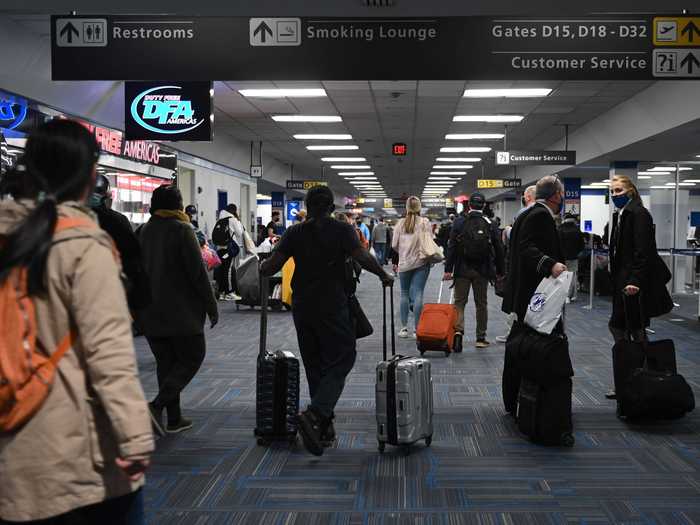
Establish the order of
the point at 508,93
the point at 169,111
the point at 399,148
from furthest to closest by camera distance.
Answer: the point at 399,148, the point at 508,93, the point at 169,111

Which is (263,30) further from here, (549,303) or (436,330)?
(436,330)

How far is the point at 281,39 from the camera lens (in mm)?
5000

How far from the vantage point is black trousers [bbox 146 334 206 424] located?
4336 mm

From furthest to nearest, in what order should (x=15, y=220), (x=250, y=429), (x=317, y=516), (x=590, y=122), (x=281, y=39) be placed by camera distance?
(x=590, y=122)
(x=281, y=39)
(x=250, y=429)
(x=317, y=516)
(x=15, y=220)

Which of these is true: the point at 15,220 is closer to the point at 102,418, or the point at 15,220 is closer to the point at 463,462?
the point at 102,418

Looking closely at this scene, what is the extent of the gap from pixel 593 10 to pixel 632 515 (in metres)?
3.66

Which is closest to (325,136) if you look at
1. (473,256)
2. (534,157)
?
(534,157)

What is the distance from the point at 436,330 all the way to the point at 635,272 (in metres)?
2.34

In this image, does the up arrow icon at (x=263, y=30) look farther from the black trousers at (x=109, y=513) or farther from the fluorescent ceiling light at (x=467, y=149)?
the fluorescent ceiling light at (x=467, y=149)

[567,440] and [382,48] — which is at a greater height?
[382,48]

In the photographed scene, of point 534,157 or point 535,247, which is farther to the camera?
point 534,157

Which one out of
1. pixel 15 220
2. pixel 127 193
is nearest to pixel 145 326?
pixel 15 220

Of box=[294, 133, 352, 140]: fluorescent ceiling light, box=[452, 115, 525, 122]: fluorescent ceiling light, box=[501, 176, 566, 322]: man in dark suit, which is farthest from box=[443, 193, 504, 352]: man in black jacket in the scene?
box=[294, 133, 352, 140]: fluorescent ceiling light

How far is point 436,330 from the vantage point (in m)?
6.95
